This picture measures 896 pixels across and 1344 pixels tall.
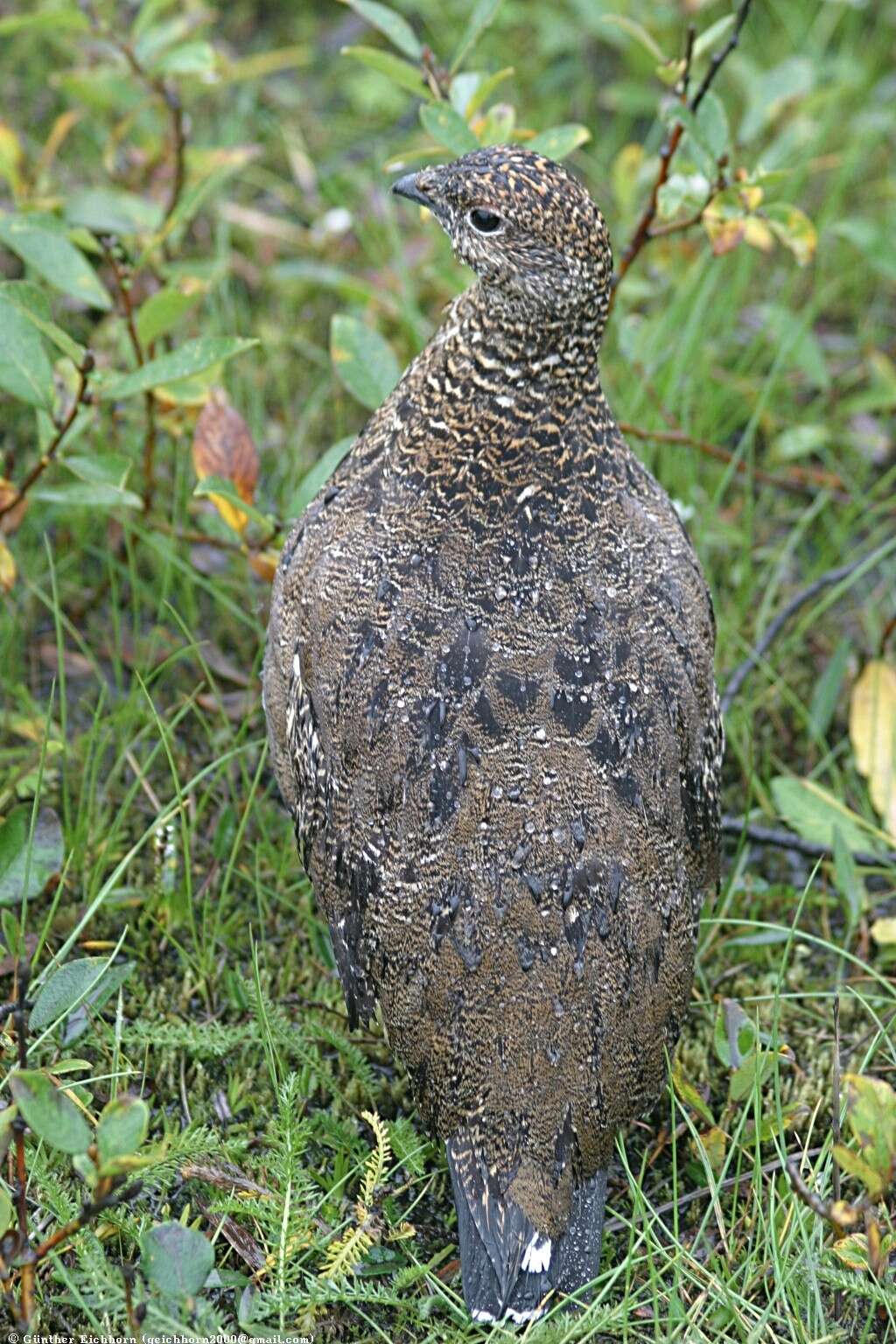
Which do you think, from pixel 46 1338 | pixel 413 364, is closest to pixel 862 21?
pixel 413 364

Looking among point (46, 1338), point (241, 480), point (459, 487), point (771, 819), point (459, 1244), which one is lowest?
point (46, 1338)

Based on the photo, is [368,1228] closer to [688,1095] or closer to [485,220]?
[688,1095]

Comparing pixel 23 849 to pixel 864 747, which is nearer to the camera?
pixel 23 849

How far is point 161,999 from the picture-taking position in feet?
11.6

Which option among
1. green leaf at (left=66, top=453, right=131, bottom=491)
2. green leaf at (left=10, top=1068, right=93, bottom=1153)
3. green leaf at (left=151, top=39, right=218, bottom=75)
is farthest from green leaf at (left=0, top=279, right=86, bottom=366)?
green leaf at (left=10, top=1068, right=93, bottom=1153)

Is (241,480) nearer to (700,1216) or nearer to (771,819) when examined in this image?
(771,819)

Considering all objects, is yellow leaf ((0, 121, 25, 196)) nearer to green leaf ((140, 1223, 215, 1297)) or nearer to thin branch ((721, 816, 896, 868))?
thin branch ((721, 816, 896, 868))

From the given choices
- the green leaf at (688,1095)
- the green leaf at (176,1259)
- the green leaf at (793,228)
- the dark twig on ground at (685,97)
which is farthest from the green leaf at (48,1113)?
the green leaf at (793,228)

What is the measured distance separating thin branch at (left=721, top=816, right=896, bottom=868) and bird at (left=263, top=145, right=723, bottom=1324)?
88 centimetres

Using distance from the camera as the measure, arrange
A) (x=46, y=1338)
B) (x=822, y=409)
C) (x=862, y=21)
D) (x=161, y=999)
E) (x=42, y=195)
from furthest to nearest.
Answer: (x=862, y=21)
(x=822, y=409)
(x=42, y=195)
(x=161, y=999)
(x=46, y=1338)

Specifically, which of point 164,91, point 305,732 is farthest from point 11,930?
point 164,91

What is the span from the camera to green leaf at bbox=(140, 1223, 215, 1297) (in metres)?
2.78

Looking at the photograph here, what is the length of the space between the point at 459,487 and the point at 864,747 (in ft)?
5.42

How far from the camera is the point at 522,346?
10.00 feet
